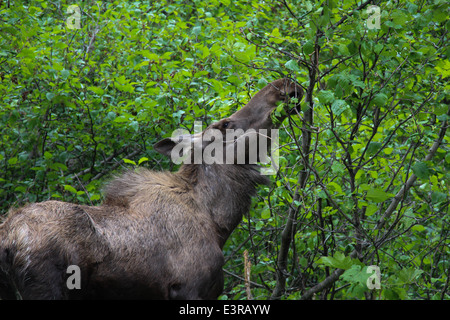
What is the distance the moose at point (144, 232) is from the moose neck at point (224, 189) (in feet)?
0.04

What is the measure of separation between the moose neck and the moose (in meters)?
0.01

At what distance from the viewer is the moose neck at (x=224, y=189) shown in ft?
18.8

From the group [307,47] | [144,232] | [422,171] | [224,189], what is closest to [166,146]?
[224,189]

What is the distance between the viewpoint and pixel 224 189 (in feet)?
19.3

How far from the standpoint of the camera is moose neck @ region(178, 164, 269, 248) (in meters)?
5.73

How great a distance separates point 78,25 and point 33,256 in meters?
5.14

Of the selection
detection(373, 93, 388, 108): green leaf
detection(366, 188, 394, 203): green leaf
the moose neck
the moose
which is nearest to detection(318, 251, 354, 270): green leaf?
detection(366, 188, 394, 203): green leaf

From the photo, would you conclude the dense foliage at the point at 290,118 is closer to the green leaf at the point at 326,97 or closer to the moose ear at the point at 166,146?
the green leaf at the point at 326,97

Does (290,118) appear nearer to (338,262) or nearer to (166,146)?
(166,146)

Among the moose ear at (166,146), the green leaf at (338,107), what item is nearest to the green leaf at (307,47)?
the green leaf at (338,107)

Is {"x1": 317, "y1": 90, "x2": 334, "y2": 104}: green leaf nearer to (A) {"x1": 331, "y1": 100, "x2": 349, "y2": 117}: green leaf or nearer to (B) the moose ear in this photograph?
(A) {"x1": 331, "y1": 100, "x2": 349, "y2": 117}: green leaf

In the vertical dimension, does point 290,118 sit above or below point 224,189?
above

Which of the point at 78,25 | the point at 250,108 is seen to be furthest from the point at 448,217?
the point at 78,25

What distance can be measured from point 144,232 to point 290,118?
1774 mm
